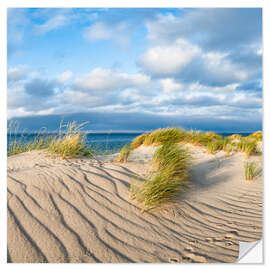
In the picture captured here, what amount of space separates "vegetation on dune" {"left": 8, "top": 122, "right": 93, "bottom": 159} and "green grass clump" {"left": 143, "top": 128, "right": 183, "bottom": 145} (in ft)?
6.61

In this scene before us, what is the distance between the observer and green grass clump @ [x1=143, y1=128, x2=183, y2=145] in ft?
20.5

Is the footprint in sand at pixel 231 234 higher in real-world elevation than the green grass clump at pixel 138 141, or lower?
lower

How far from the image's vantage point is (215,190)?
3832 mm

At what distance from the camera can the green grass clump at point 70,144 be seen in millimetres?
4246

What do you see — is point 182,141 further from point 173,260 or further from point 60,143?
point 173,260

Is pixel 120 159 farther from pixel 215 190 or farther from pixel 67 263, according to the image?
pixel 67 263

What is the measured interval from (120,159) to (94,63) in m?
1.95

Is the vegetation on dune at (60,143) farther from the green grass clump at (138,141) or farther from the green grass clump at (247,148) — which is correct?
the green grass clump at (247,148)

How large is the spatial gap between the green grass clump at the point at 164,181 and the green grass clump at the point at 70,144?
1.59m

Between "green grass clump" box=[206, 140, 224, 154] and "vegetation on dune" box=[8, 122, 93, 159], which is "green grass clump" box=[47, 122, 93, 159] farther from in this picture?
"green grass clump" box=[206, 140, 224, 154]

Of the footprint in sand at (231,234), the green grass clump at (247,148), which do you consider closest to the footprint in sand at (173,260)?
the footprint in sand at (231,234)

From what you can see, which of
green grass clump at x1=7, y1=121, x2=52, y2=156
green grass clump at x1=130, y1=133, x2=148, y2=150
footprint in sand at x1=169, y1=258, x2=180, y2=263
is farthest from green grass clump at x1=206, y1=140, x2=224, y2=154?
footprint in sand at x1=169, y1=258, x2=180, y2=263

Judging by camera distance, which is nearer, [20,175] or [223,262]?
[223,262]
